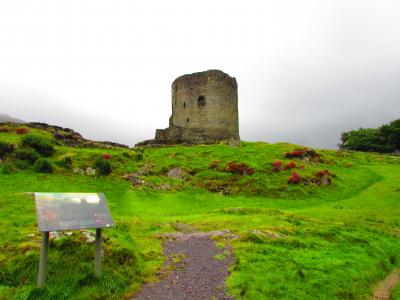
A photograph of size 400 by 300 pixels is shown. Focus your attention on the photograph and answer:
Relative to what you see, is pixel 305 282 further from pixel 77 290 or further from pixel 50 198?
pixel 50 198

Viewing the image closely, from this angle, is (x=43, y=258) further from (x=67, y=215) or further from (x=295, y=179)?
(x=295, y=179)

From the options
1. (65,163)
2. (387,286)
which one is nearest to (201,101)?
(65,163)

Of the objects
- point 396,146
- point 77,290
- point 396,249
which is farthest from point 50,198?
point 396,146

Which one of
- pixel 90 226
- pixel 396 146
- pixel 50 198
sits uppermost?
pixel 396 146

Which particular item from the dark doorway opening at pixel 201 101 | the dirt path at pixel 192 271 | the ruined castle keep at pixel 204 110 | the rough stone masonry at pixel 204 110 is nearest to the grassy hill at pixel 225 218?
the dirt path at pixel 192 271

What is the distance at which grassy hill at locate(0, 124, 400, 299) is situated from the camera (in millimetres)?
9070

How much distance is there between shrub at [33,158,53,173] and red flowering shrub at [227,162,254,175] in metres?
15.9

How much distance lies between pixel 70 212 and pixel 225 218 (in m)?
10.9

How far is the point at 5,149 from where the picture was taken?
28.2 meters

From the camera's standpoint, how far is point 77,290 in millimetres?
8266

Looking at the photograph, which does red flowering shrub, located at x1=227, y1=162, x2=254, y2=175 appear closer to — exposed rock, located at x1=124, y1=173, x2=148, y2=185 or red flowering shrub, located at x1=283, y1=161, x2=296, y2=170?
red flowering shrub, located at x1=283, y1=161, x2=296, y2=170

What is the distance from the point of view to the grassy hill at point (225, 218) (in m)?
9.07

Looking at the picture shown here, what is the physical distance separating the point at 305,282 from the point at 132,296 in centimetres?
489

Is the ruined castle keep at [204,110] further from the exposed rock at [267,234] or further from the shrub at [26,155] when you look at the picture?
the exposed rock at [267,234]
